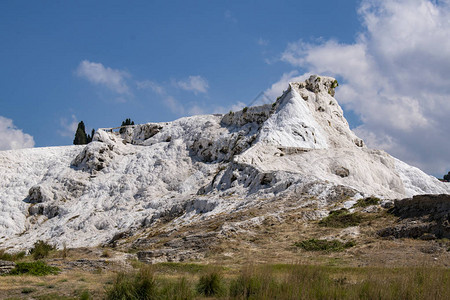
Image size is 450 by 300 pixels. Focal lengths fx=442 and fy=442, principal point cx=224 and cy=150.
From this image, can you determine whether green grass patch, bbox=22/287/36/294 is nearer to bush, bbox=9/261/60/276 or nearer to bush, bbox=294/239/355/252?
bush, bbox=9/261/60/276

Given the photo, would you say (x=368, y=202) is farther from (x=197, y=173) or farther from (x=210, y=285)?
(x=197, y=173)

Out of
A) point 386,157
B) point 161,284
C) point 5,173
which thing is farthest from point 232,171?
point 5,173

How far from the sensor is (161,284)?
1281cm

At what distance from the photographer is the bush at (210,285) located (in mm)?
12539

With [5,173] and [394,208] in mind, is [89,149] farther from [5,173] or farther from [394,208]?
[394,208]

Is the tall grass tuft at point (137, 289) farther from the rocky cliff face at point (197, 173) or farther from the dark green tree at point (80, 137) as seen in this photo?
the dark green tree at point (80, 137)

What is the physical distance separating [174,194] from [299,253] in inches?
969

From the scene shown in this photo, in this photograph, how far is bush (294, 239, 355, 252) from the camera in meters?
21.4

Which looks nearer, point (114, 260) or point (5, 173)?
point (114, 260)

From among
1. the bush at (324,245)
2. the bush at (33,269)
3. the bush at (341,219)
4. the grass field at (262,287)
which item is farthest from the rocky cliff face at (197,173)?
the grass field at (262,287)

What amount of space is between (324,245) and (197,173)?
2718 centimetres

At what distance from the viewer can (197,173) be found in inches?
1879

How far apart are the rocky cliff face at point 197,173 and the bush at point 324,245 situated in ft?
17.3

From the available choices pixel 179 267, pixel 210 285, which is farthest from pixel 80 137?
pixel 210 285
